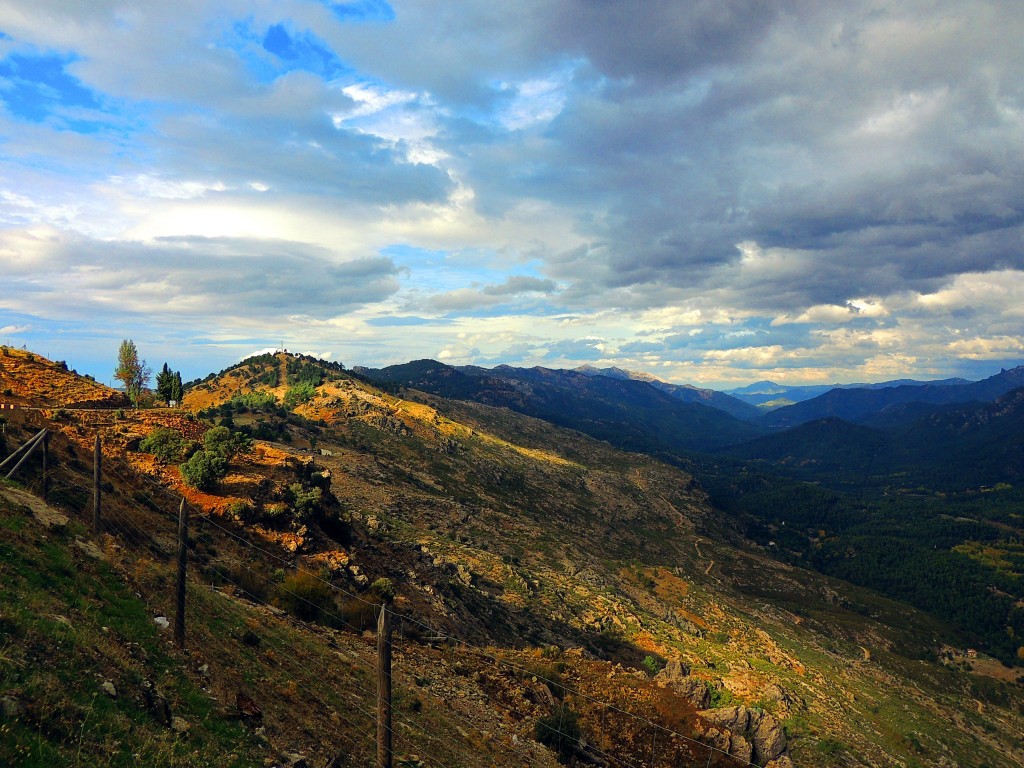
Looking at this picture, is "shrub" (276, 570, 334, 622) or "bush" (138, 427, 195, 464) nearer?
"shrub" (276, 570, 334, 622)

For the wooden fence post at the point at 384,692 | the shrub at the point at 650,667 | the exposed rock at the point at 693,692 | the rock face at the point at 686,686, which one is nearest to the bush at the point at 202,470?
the wooden fence post at the point at 384,692

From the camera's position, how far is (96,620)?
14844mm

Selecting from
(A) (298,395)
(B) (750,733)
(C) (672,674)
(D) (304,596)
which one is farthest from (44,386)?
(A) (298,395)

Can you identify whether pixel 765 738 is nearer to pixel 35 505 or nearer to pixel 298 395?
pixel 35 505

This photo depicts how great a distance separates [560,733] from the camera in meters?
25.1

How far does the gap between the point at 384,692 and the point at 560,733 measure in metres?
16.6

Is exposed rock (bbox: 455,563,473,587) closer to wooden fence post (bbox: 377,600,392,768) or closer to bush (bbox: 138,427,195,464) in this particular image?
bush (bbox: 138,427,195,464)

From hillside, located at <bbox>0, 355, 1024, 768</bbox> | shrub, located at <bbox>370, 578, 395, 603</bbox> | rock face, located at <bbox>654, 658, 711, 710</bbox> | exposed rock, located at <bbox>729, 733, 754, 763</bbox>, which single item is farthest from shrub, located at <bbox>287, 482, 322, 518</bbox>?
exposed rock, located at <bbox>729, 733, 754, 763</bbox>

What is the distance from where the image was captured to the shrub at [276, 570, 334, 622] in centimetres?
2761

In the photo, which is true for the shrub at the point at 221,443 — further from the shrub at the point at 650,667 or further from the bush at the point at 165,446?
the shrub at the point at 650,667

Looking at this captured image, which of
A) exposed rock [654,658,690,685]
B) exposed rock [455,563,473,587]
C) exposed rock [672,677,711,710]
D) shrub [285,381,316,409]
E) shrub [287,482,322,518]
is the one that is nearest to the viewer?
shrub [287,482,322,518]

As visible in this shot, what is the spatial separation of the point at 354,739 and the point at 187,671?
5.93 metres

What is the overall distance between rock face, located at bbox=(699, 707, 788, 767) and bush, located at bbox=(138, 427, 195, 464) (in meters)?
44.4

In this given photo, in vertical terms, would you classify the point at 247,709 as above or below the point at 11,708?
below
